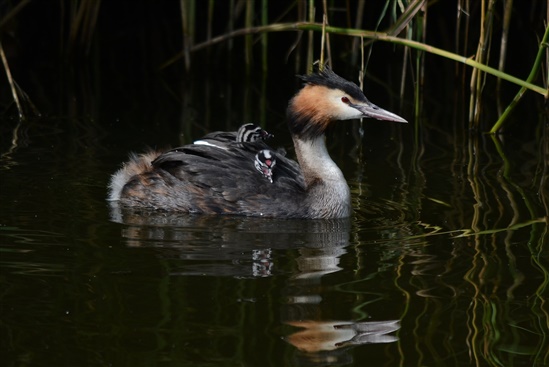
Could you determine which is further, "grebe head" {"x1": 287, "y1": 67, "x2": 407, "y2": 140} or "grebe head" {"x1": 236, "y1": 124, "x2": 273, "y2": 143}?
"grebe head" {"x1": 236, "y1": 124, "x2": 273, "y2": 143}

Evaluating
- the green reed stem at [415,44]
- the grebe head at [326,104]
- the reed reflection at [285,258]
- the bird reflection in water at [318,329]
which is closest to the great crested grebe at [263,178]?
the grebe head at [326,104]

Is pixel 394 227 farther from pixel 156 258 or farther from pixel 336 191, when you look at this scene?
pixel 156 258

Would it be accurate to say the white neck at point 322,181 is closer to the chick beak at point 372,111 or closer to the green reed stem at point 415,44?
the chick beak at point 372,111

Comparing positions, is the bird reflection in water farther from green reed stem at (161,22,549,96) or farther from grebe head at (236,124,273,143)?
green reed stem at (161,22,549,96)

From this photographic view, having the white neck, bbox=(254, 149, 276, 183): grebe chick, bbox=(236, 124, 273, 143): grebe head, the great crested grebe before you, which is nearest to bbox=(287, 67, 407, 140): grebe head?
the great crested grebe

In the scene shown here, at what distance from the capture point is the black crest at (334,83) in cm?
681

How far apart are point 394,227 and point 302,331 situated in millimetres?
1868

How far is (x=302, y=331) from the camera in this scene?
4637 millimetres

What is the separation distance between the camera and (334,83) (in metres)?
6.84

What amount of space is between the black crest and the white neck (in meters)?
0.36

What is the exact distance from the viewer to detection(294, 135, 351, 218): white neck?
6723 mm

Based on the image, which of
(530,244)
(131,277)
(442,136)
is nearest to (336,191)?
(530,244)

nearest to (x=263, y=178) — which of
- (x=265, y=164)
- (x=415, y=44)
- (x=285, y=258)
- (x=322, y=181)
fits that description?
(x=265, y=164)


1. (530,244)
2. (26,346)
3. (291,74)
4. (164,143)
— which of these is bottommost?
(26,346)
